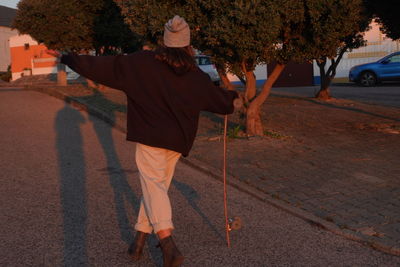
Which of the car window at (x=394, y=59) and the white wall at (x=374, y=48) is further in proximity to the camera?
the white wall at (x=374, y=48)

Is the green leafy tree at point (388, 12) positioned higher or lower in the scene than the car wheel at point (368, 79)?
higher

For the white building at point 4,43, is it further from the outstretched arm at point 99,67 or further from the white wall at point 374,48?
the outstretched arm at point 99,67

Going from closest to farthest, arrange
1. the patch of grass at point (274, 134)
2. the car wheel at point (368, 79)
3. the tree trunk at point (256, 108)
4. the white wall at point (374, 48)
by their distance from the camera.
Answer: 1. the tree trunk at point (256, 108)
2. the patch of grass at point (274, 134)
3. the car wheel at point (368, 79)
4. the white wall at point (374, 48)

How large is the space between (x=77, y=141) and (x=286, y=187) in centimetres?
502

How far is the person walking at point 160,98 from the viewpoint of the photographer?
147 inches

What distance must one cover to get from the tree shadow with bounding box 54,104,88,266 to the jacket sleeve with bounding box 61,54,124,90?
153cm

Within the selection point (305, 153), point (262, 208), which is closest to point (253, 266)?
point (262, 208)

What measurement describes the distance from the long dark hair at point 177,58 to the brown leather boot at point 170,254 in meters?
1.30

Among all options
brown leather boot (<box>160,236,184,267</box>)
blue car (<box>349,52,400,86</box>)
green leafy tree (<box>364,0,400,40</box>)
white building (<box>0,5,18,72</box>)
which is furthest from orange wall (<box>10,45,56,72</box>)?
brown leather boot (<box>160,236,184,267</box>)

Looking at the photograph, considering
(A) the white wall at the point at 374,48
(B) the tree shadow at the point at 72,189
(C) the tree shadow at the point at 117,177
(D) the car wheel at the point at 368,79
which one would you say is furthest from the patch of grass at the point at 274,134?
(A) the white wall at the point at 374,48

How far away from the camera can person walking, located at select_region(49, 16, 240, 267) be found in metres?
3.75

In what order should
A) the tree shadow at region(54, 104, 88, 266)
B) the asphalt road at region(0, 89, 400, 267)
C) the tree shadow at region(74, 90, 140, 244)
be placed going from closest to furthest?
the asphalt road at region(0, 89, 400, 267)
the tree shadow at region(54, 104, 88, 266)
the tree shadow at region(74, 90, 140, 244)

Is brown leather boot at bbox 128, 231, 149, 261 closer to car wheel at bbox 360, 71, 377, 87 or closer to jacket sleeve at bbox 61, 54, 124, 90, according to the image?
jacket sleeve at bbox 61, 54, 124, 90

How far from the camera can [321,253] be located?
14.5ft
